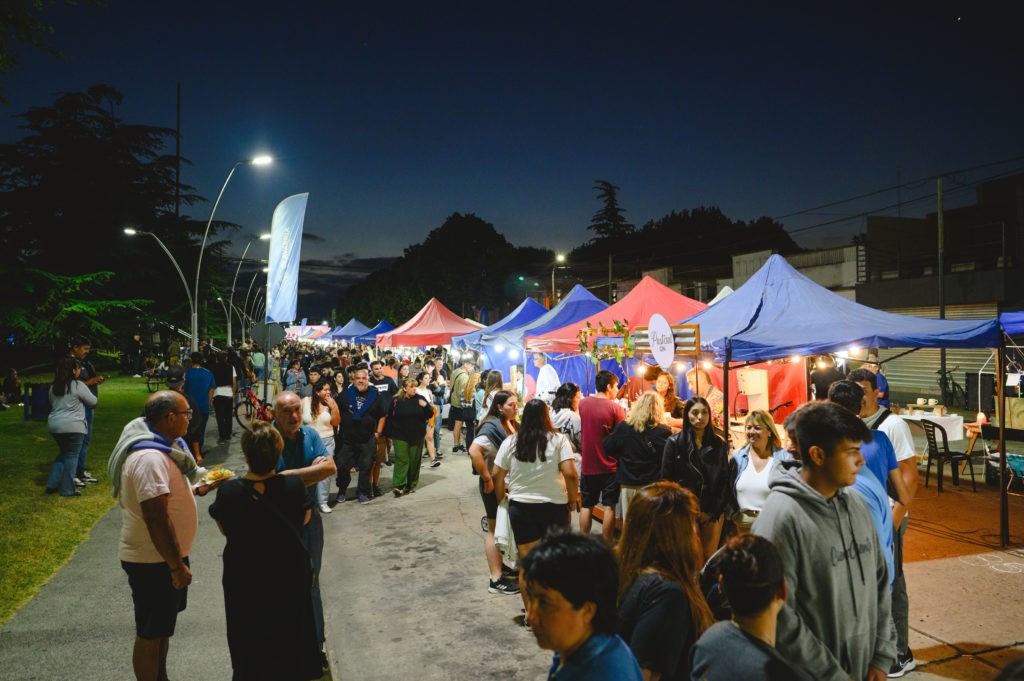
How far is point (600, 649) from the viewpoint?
163 centimetres

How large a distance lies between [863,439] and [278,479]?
2.75 m

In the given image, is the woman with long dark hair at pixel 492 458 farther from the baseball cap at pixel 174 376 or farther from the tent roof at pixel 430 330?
the tent roof at pixel 430 330

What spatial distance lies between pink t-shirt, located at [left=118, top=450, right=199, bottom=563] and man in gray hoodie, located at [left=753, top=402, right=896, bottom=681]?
320 cm

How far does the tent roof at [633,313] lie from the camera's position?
11.8 meters

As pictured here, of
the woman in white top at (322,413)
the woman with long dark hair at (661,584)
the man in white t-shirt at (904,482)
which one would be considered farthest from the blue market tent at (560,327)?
the woman with long dark hair at (661,584)

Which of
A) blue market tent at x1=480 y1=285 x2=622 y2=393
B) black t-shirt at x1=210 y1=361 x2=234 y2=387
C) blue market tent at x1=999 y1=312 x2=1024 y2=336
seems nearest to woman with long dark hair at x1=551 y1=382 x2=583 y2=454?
blue market tent at x1=999 y1=312 x2=1024 y2=336

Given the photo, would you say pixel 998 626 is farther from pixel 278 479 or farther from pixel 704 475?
pixel 278 479

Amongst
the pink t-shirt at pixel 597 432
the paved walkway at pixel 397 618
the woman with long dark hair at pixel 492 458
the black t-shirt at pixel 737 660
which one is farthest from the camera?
the pink t-shirt at pixel 597 432

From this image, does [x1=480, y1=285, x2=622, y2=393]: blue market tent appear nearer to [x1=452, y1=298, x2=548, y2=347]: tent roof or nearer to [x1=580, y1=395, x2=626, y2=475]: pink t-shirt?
[x1=452, y1=298, x2=548, y2=347]: tent roof

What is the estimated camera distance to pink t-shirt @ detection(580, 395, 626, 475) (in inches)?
255

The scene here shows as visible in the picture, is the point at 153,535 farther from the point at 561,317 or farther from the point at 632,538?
the point at 561,317

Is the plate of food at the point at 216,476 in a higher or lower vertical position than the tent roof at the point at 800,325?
lower

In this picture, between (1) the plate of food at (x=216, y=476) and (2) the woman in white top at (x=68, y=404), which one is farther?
(2) the woman in white top at (x=68, y=404)

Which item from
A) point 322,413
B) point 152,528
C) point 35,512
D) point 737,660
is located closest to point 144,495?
point 152,528
